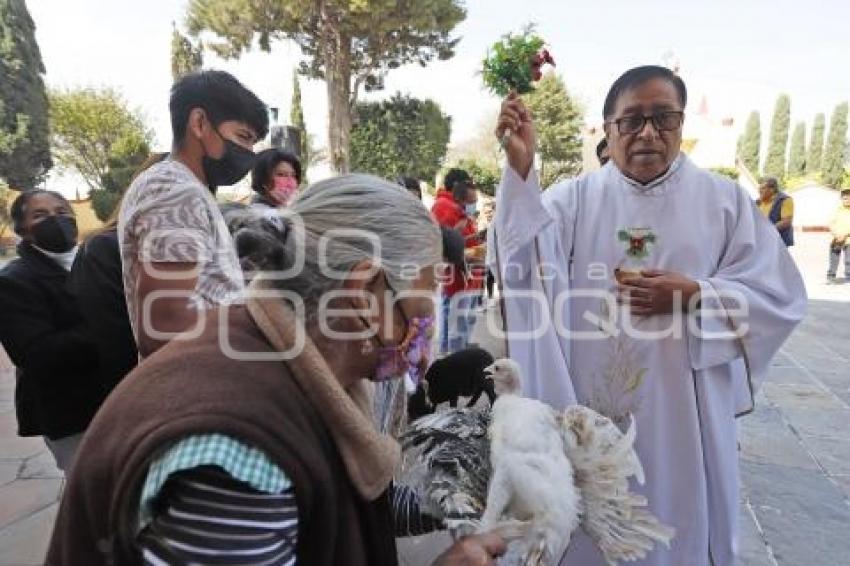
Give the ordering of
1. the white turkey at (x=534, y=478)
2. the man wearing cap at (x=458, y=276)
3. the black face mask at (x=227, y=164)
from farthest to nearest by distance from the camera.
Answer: the man wearing cap at (x=458, y=276) < the black face mask at (x=227, y=164) < the white turkey at (x=534, y=478)

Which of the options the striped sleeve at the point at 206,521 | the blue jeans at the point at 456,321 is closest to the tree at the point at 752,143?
the blue jeans at the point at 456,321

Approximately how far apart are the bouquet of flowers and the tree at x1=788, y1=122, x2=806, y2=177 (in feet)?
194

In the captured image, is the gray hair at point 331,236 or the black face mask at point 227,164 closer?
the gray hair at point 331,236

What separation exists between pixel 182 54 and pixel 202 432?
1234 inches

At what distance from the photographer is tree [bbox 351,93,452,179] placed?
89.1 feet

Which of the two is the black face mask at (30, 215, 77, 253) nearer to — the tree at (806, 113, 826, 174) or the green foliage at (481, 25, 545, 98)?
the green foliage at (481, 25, 545, 98)

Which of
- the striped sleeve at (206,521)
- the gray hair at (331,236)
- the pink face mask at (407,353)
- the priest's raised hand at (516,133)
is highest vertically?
the priest's raised hand at (516,133)

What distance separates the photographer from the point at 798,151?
5212cm

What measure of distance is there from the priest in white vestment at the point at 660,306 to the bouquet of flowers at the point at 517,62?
6.3 inches

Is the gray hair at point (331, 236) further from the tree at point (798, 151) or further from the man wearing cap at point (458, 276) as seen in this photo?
the tree at point (798, 151)

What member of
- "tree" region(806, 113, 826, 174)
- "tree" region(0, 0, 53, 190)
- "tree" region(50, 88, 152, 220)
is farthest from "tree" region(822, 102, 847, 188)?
"tree" region(0, 0, 53, 190)

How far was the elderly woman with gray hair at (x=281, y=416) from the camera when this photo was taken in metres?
0.81

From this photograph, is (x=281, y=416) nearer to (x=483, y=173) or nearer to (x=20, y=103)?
(x=483, y=173)

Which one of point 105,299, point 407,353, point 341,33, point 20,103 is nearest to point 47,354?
point 105,299
